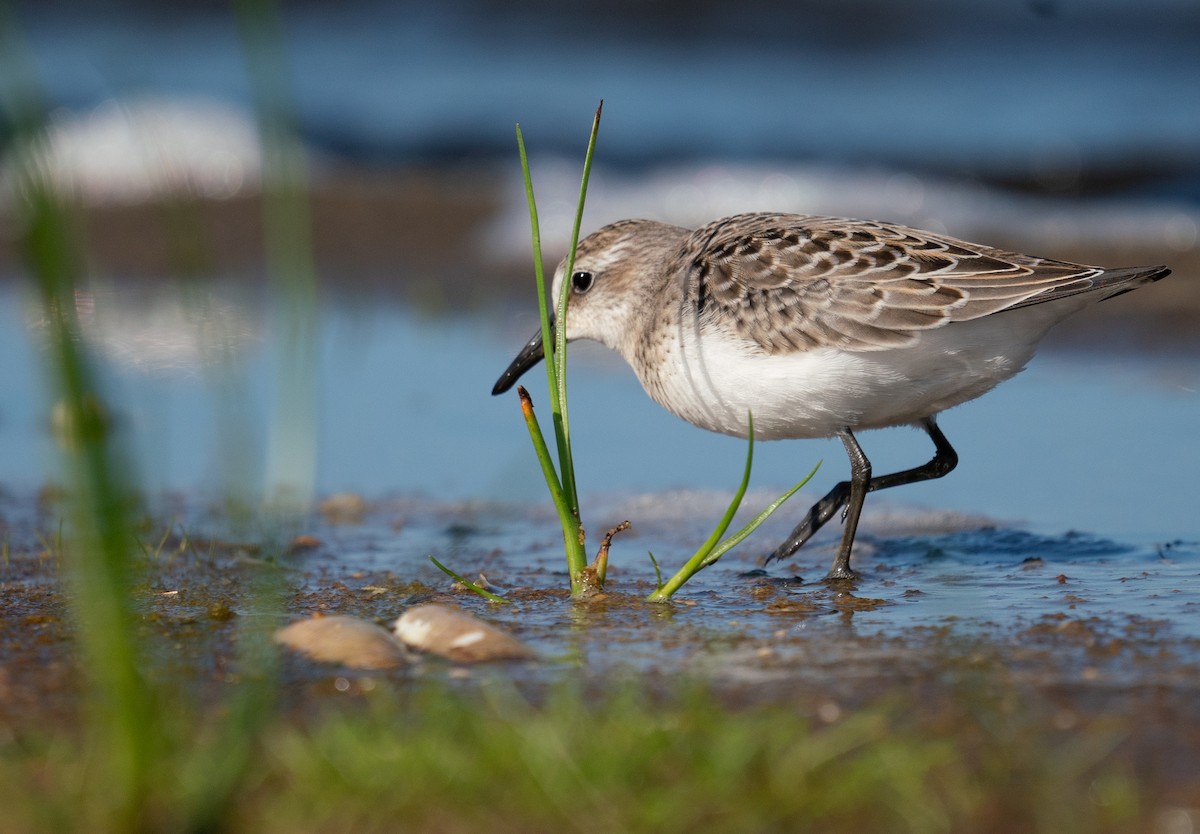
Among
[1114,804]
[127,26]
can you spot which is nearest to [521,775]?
[1114,804]

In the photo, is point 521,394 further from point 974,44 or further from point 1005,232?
point 974,44

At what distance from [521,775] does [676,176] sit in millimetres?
11061

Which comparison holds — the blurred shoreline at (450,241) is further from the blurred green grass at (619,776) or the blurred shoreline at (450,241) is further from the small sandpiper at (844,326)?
the blurred green grass at (619,776)

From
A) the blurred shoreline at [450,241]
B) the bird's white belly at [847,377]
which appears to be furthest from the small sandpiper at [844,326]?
the blurred shoreline at [450,241]

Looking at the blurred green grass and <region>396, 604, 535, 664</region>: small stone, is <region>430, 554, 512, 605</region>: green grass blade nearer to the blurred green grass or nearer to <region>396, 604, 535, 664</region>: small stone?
<region>396, 604, 535, 664</region>: small stone

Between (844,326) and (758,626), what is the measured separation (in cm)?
125

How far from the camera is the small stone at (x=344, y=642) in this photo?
12.2 ft

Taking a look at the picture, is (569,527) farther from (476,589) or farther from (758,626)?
(758,626)

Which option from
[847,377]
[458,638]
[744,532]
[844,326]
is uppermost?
[844,326]

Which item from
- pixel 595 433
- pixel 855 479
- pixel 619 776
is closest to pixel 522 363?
pixel 595 433

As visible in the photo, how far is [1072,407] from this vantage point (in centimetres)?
777

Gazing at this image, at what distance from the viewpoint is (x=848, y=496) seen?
5.48 m

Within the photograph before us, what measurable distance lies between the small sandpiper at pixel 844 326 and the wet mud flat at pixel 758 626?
1.79 ft

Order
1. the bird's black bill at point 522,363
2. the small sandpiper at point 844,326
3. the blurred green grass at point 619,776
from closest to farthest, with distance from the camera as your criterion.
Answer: the blurred green grass at point 619,776 → the small sandpiper at point 844,326 → the bird's black bill at point 522,363
